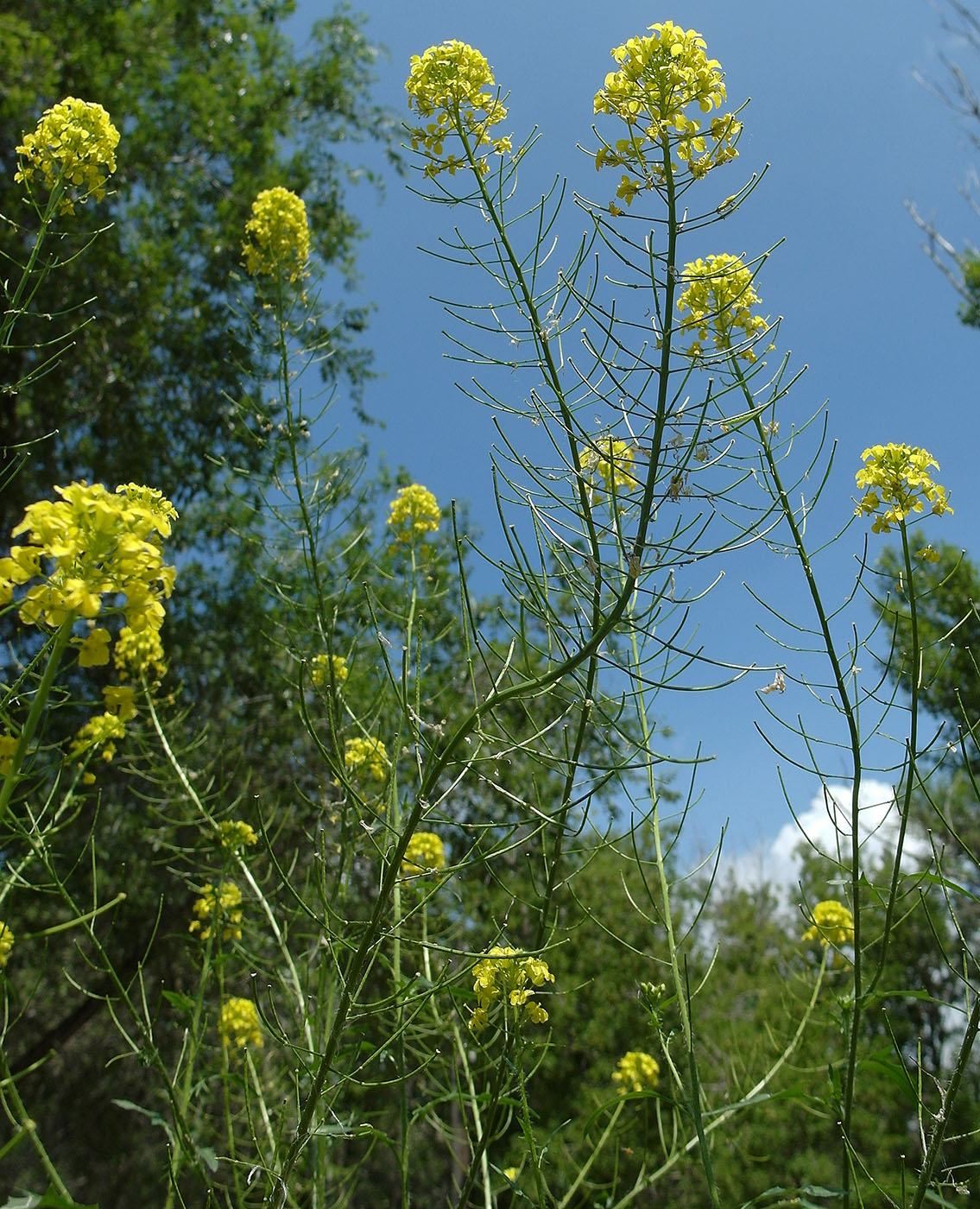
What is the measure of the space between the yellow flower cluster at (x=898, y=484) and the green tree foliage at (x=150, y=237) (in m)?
5.12

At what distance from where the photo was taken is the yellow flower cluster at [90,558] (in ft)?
3.52

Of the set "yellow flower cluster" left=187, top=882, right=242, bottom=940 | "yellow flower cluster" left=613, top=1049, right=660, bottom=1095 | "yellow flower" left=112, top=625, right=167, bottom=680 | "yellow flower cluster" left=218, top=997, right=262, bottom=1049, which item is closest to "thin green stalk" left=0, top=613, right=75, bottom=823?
"yellow flower cluster" left=187, top=882, right=242, bottom=940

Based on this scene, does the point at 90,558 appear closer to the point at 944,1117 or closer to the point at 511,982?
the point at 511,982

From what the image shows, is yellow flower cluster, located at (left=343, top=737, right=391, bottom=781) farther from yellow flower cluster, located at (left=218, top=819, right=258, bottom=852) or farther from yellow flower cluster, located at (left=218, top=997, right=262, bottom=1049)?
yellow flower cluster, located at (left=218, top=997, right=262, bottom=1049)

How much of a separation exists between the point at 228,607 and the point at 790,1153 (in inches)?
446

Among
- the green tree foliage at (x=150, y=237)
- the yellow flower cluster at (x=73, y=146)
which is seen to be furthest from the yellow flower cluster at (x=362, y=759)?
the green tree foliage at (x=150, y=237)

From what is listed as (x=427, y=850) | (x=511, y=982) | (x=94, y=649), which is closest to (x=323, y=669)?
(x=427, y=850)

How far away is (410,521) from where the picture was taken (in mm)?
3018

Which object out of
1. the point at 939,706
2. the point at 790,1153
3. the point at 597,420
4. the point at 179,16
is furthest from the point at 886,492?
the point at 790,1153

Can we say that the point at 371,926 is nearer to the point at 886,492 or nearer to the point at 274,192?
the point at 886,492

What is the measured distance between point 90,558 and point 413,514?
1.93 metres

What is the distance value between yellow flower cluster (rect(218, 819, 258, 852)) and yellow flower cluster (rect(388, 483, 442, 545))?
110 cm

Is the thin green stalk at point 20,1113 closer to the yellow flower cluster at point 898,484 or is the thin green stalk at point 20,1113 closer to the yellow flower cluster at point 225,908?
the yellow flower cluster at point 225,908

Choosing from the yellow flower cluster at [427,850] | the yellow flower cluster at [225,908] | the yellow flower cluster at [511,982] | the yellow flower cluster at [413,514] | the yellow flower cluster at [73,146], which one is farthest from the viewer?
the yellow flower cluster at [413,514]
